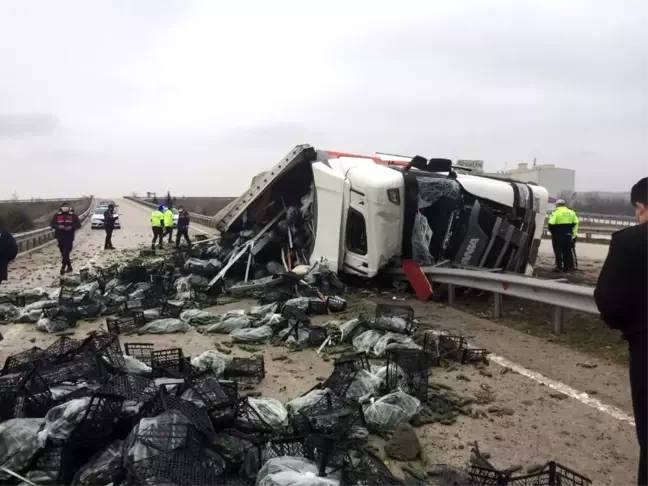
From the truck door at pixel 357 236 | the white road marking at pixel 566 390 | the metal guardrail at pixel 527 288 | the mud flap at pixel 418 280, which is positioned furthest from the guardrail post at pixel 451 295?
the white road marking at pixel 566 390

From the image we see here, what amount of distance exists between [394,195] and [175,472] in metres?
6.66

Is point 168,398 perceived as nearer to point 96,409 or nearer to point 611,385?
point 96,409

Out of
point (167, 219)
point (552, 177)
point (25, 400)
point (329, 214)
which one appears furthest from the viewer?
point (552, 177)

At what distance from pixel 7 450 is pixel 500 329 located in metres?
5.75

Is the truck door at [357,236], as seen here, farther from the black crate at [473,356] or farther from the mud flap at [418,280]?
the black crate at [473,356]

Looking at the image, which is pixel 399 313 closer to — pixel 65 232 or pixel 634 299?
pixel 634 299

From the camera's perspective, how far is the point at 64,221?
1333 cm

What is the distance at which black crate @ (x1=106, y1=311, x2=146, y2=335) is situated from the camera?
6922 mm

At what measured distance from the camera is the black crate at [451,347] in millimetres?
5676

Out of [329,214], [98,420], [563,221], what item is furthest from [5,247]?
[563,221]

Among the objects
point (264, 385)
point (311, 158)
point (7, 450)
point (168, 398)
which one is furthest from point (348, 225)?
point (7, 450)

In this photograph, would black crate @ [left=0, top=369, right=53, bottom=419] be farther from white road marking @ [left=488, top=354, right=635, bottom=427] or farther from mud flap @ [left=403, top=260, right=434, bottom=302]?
mud flap @ [left=403, top=260, right=434, bottom=302]

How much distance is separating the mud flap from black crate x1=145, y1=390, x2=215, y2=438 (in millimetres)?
5893

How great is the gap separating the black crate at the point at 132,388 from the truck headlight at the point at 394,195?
18.6 feet
